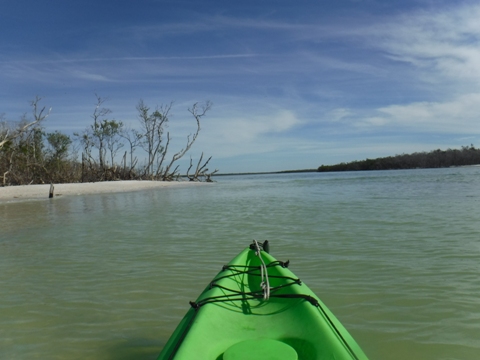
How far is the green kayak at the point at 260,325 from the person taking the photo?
2018 mm

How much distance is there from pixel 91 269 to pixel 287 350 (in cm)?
365

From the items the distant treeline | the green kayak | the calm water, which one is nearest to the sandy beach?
the calm water

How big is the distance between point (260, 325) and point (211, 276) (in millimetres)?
2028

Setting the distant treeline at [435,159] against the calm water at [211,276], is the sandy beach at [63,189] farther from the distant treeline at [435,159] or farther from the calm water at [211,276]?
the distant treeline at [435,159]

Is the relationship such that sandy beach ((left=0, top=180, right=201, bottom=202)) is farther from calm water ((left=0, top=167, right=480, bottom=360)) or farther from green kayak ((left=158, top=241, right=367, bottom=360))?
green kayak ((left=158, top=241, right=367, bottom=360))

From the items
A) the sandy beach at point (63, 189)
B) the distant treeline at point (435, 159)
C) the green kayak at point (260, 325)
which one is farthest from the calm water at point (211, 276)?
the distant treeline at point (435, 159)

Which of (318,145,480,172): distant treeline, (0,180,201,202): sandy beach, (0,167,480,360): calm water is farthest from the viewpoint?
(318,145,480,172): distant treeline

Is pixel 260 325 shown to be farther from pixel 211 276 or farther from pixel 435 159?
pixel 435 159

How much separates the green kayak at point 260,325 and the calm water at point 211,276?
0.60 metres

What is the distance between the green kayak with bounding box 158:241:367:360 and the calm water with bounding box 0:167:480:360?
598mm

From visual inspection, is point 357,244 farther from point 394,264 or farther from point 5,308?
point 5,308

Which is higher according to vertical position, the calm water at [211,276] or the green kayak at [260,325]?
the green kayak at [260,325]

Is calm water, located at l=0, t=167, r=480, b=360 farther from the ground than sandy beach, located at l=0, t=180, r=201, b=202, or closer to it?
closer to it

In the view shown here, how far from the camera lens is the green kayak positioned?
2.02 m
